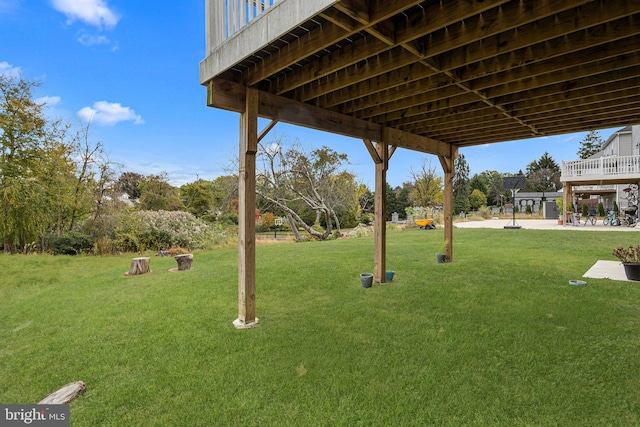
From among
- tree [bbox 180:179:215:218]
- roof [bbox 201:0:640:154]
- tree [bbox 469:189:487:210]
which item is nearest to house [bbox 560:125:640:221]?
roof [bbox 201:0:640:154]

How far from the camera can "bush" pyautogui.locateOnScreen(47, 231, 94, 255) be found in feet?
28.5

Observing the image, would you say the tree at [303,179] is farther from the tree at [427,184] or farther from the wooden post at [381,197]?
the tree at [427,184]

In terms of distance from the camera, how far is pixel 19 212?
8.08 meters

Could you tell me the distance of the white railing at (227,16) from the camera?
8.72 feet

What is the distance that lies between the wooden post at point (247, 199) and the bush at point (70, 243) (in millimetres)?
8045

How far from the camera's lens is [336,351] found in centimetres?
259

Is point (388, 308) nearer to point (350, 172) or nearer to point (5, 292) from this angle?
point (5, 292)

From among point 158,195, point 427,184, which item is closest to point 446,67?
point 158,195

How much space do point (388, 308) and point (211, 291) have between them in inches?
99.0

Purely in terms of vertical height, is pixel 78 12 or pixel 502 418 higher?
pixel 78 12

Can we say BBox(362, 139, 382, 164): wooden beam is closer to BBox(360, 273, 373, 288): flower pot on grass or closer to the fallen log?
BBox(360, 273, 373, 288): flower pot on grass

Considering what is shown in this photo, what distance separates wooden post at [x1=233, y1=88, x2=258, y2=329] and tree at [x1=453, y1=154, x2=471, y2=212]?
26846 millimetres

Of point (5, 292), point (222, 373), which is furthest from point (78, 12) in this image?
point (222, 373)

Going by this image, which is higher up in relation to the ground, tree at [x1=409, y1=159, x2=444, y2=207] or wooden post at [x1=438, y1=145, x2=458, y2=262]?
tree at [x1=409, y1=159, x2=444, y2=207]
